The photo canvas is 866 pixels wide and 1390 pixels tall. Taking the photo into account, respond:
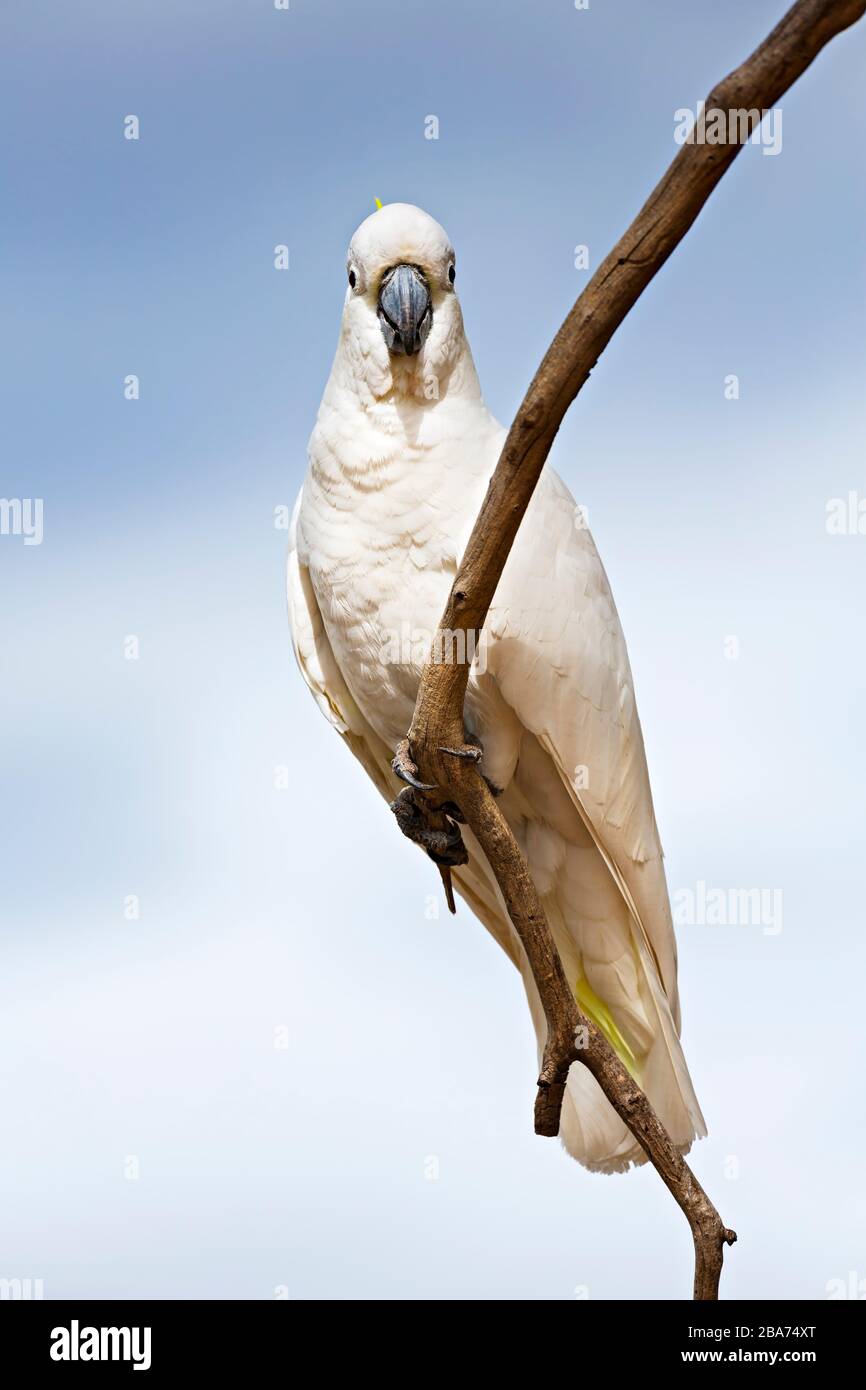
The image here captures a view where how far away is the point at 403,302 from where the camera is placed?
3.45 metres

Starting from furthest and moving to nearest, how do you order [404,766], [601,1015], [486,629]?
[601,1015], [486,629], [404,766]

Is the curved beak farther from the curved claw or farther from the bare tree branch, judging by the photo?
the curved claw

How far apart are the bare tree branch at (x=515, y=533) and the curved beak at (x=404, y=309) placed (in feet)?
2.43

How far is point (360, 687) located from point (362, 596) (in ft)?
1.00

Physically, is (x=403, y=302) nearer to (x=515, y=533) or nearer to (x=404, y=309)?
(x=404, y=309)

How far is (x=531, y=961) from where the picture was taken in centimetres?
345

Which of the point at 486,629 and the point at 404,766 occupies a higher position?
the point at 486,629

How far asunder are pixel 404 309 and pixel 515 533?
2.74 feet

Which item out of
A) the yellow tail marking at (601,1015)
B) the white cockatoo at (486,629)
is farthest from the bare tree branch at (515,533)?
the yellow tail marking at (601,1015)

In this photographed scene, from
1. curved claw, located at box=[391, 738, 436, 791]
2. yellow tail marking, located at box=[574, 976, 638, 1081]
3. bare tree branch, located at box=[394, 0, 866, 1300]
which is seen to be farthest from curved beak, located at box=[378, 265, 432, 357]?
yellow tail marking, located at box=[574, 976, 638, 1081]

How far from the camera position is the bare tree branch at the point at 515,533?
248 cm

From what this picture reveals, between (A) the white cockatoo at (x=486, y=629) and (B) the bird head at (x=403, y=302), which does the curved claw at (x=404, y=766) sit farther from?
(B) the bird head at (x=403, y=302)

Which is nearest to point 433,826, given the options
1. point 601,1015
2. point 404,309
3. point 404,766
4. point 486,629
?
point 404,766

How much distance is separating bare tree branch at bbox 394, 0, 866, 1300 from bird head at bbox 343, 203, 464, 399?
2.55ft
